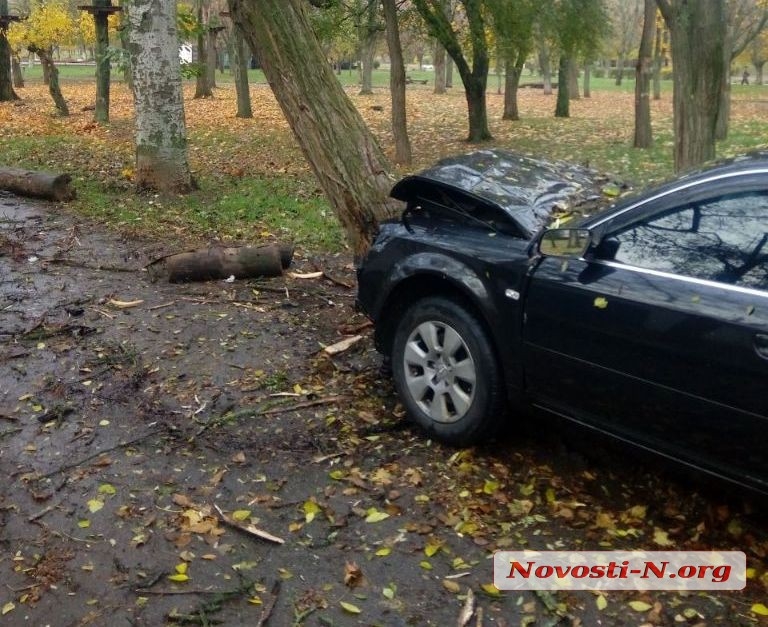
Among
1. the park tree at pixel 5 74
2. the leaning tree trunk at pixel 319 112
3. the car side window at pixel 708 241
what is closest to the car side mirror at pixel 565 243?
the car side window at pixel 708 241

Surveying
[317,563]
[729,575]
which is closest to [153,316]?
[317,563]

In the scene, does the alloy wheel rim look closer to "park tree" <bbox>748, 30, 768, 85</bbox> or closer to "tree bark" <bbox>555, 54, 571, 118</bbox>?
"tree bark" <bbox>555, 54, 571, 118</bbox>

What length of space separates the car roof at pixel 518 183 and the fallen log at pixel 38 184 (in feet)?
24.6

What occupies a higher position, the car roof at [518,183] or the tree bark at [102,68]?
the tree bark at [102,68]

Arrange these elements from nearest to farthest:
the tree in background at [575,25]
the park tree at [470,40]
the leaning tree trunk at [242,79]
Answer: the park tree at [470,40]
the tree in background at [575,25]
the leaning tree trunk at [242,79]

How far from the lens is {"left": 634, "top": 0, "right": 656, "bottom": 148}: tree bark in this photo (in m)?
17.5

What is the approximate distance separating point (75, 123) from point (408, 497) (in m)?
19.9

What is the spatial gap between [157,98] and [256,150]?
6.49m

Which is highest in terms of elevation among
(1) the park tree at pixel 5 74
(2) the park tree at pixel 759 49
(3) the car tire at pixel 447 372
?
(2) the park tree at pixel 759 49

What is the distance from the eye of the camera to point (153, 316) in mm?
6672

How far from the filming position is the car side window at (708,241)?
3424mm

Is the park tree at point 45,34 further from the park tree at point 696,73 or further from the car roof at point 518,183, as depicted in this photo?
the car roof at point 518,183

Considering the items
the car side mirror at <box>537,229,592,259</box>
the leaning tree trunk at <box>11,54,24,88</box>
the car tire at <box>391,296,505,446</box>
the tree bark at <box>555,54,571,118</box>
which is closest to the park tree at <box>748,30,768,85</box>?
the tree bark at <box>555,54,571,118</box>

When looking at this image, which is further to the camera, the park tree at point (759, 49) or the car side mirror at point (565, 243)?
the park tree at point (759, 49)
